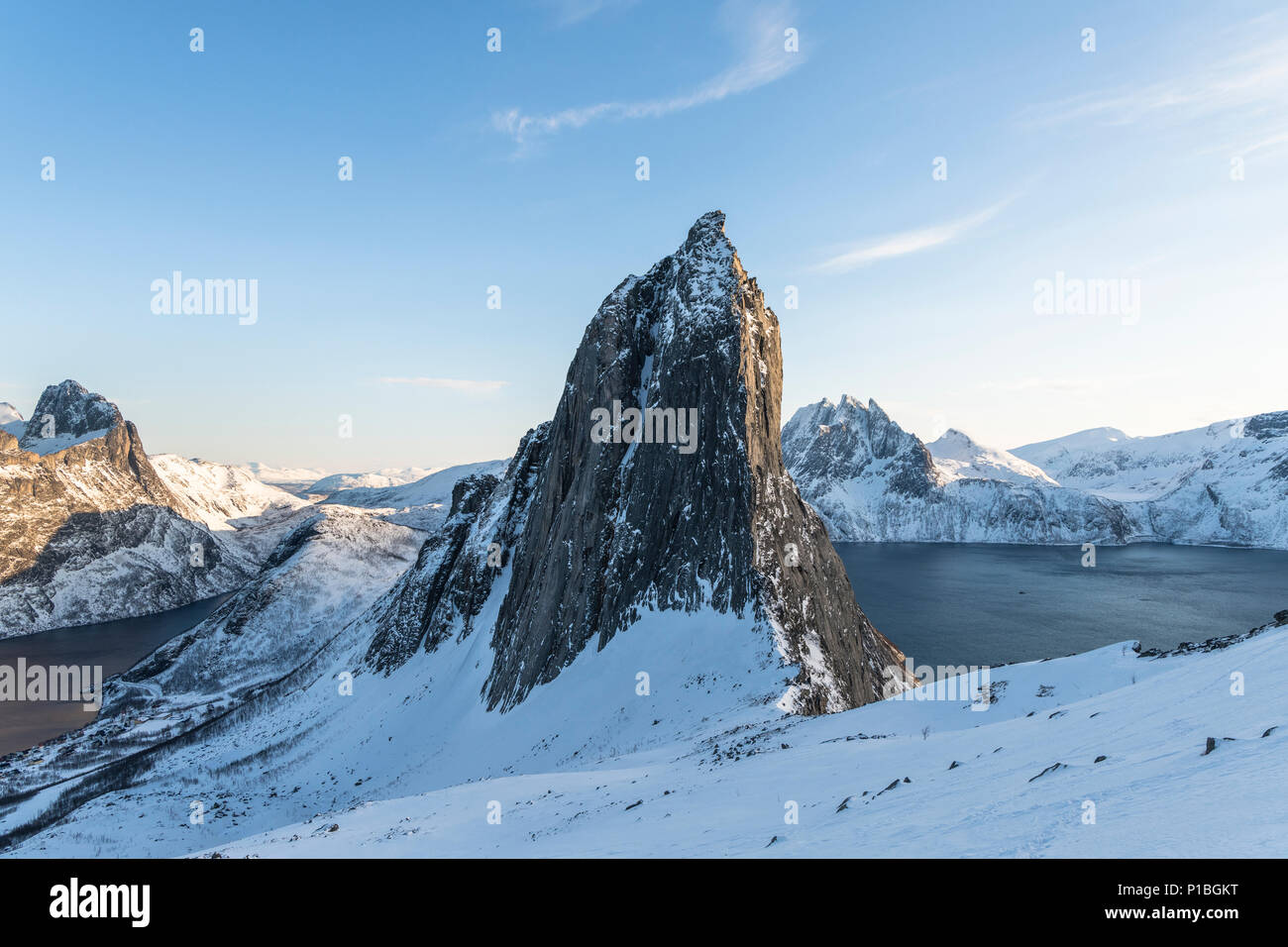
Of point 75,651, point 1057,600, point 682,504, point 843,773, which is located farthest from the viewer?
point 75,651

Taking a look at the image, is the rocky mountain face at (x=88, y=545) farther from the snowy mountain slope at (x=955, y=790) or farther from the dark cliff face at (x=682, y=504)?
the snowy mountain slope at (x=955, y=790)

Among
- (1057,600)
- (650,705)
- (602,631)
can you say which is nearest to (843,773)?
(650,705)

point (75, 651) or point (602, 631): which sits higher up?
point (602, 631)

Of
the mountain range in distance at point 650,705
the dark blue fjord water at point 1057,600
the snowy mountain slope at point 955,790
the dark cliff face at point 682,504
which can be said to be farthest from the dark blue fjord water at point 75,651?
the dark blue fjord water at point 1057,600

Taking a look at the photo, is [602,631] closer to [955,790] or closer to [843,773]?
[843,773]

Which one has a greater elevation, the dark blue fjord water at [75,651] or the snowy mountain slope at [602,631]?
the snowy mountain slope at [602,631]

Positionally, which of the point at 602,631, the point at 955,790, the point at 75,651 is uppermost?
the point at 955,790
